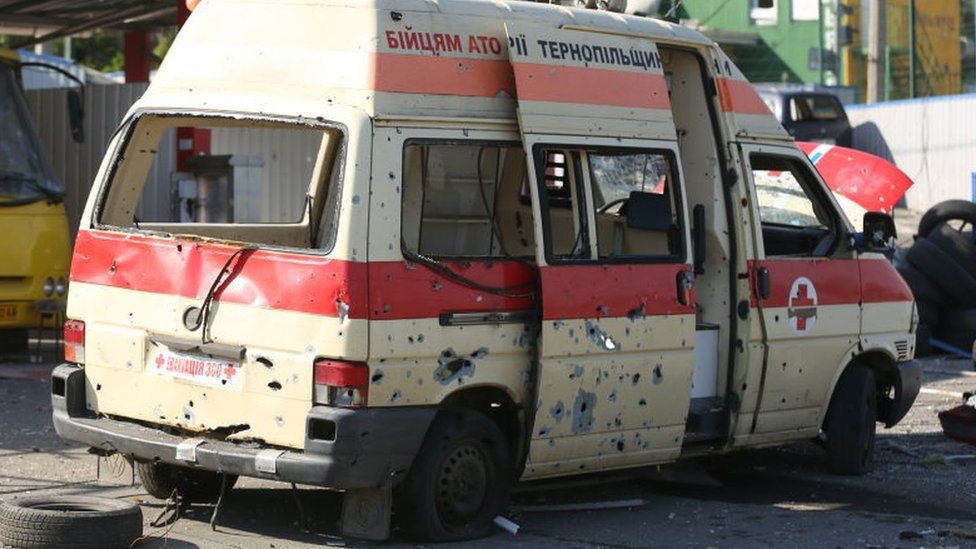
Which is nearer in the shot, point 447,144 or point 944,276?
point 447,144

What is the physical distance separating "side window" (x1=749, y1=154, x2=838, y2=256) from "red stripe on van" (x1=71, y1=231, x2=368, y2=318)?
3.40 meters

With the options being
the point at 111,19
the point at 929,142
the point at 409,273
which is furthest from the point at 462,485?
the point at 929,142

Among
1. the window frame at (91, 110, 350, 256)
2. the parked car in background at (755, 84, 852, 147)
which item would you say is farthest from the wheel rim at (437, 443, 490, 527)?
the parked car in background at (755, 84, 852, 147)

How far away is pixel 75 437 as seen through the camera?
786 centimetres

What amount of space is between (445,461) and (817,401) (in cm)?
302

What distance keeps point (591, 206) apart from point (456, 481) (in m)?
1.53

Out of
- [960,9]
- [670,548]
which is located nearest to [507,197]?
[670,548]

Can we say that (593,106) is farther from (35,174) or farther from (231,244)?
(35,174)

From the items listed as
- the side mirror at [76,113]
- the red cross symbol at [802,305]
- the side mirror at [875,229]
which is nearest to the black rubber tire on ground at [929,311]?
the side mirror at [875,229]

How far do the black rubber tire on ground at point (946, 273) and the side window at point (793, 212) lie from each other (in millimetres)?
6401

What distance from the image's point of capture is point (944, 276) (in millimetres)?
15844

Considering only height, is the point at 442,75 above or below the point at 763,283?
above

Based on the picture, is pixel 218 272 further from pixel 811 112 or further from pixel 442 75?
pixel 811 112

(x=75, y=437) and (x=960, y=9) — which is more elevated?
(x=960, y=9)
